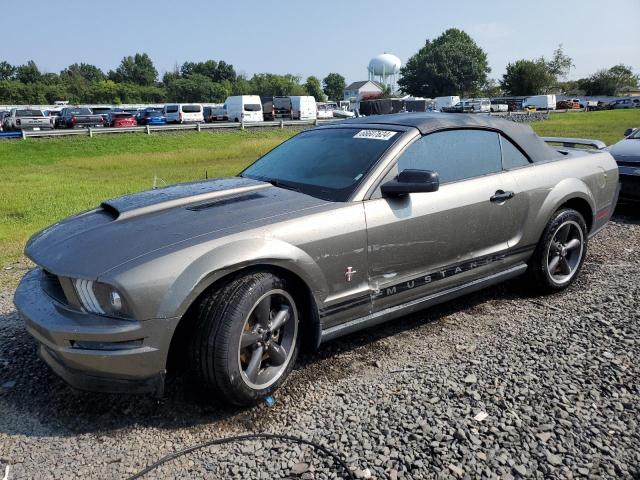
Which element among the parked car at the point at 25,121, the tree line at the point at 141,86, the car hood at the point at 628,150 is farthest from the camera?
the tree line at the point at 141,86

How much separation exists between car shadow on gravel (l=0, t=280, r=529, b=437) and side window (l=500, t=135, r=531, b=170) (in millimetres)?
1698

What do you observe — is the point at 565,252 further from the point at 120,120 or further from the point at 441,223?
the point at 120,120

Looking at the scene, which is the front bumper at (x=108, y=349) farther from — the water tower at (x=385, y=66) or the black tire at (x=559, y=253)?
the water tower at (x=385, y=66)

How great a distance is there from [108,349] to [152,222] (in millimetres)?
792

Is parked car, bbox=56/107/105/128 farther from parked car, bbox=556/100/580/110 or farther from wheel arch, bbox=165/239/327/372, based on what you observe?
parked car, bbox=556/100/580/110

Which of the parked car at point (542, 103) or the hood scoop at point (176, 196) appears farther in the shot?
the parked car at point (542, 103)

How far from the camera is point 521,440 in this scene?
8.30 ft

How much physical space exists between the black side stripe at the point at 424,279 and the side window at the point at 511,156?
661mm

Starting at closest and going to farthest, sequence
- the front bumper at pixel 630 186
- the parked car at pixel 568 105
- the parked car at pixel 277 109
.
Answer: the front bumper at pixel 630 186
the parked car at pixel 277 109
the parked car at pixel 568 105

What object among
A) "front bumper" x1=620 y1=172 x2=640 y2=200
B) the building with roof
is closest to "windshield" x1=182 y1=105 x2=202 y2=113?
"front bumper" x1=620 y1=172 x2=640 y2=200

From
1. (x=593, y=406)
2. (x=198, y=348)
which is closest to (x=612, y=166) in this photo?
(x=593, y=406)

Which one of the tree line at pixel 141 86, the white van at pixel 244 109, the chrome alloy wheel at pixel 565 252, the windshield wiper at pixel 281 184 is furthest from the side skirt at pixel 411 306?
the tree line at pixel 141 86

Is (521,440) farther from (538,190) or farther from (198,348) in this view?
(538,190)

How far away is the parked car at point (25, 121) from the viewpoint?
2803cm
